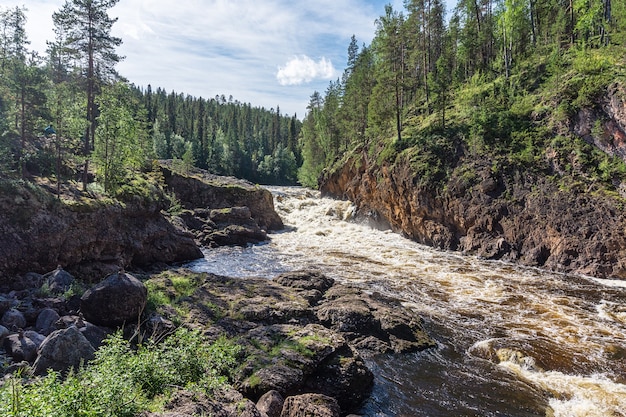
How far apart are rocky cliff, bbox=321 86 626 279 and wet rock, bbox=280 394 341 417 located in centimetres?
1885

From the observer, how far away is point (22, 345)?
922cm

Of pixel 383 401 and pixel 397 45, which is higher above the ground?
pixel 397 45

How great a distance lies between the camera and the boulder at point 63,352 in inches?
324

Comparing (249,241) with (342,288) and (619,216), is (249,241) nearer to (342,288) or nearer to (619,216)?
(342,288)

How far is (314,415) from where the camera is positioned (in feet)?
24.8

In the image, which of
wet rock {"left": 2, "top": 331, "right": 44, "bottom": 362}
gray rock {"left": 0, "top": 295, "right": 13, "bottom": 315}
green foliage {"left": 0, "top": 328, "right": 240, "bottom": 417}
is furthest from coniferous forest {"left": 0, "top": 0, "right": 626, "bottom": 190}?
green foliage {"left": 0, "top": 328, "right": 240, "bottom": 417}

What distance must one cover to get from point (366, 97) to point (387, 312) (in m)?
43.8

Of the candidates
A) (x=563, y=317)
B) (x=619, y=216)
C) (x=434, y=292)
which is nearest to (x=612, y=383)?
(x=563, y=317)

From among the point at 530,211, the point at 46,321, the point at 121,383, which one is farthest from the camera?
the point at 530,211

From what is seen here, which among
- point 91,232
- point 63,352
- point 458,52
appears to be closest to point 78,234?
point 91,232

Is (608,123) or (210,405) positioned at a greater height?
(608,123)

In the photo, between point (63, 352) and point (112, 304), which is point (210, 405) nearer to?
point (63, 352)

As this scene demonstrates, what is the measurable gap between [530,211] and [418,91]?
104 feet

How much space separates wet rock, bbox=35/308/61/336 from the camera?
10656 millimetres
